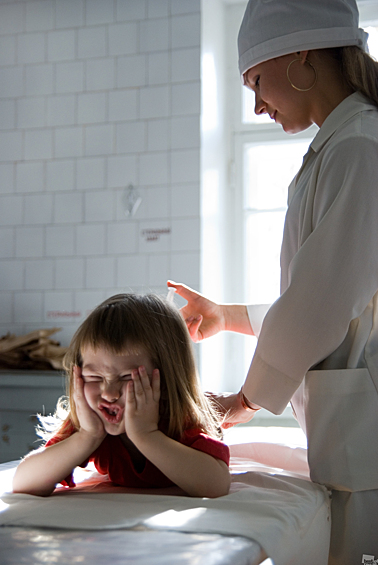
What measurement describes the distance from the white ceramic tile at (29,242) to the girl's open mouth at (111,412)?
7.25ft

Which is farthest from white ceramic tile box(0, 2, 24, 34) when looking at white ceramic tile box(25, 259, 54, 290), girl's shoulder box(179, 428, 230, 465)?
girl's shoulder box(179, 428, 230, 465)

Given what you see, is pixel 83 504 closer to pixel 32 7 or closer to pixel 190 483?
pixel 190 483

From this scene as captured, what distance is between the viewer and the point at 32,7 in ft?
10.6

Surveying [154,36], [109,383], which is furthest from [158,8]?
[109,383]

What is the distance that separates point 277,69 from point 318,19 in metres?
0.12

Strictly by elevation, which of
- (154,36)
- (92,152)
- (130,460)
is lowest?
(130,460)

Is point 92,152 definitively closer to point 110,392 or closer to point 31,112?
point 31,112

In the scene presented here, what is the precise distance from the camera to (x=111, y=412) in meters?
1.06

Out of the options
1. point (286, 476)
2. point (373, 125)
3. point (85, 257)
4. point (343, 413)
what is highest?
point (373, 125)

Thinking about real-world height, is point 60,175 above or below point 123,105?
below

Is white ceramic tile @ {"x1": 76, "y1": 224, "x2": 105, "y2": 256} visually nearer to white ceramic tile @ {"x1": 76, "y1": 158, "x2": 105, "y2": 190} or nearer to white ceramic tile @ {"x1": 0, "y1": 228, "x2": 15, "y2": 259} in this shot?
white ceramic tile @ {"x1": 76, "y1": 158, "x2": 105, "y2": 190}

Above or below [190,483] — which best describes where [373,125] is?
above

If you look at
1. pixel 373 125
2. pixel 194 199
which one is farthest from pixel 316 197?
pixel 194 199

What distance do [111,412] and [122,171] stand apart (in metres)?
2.13
